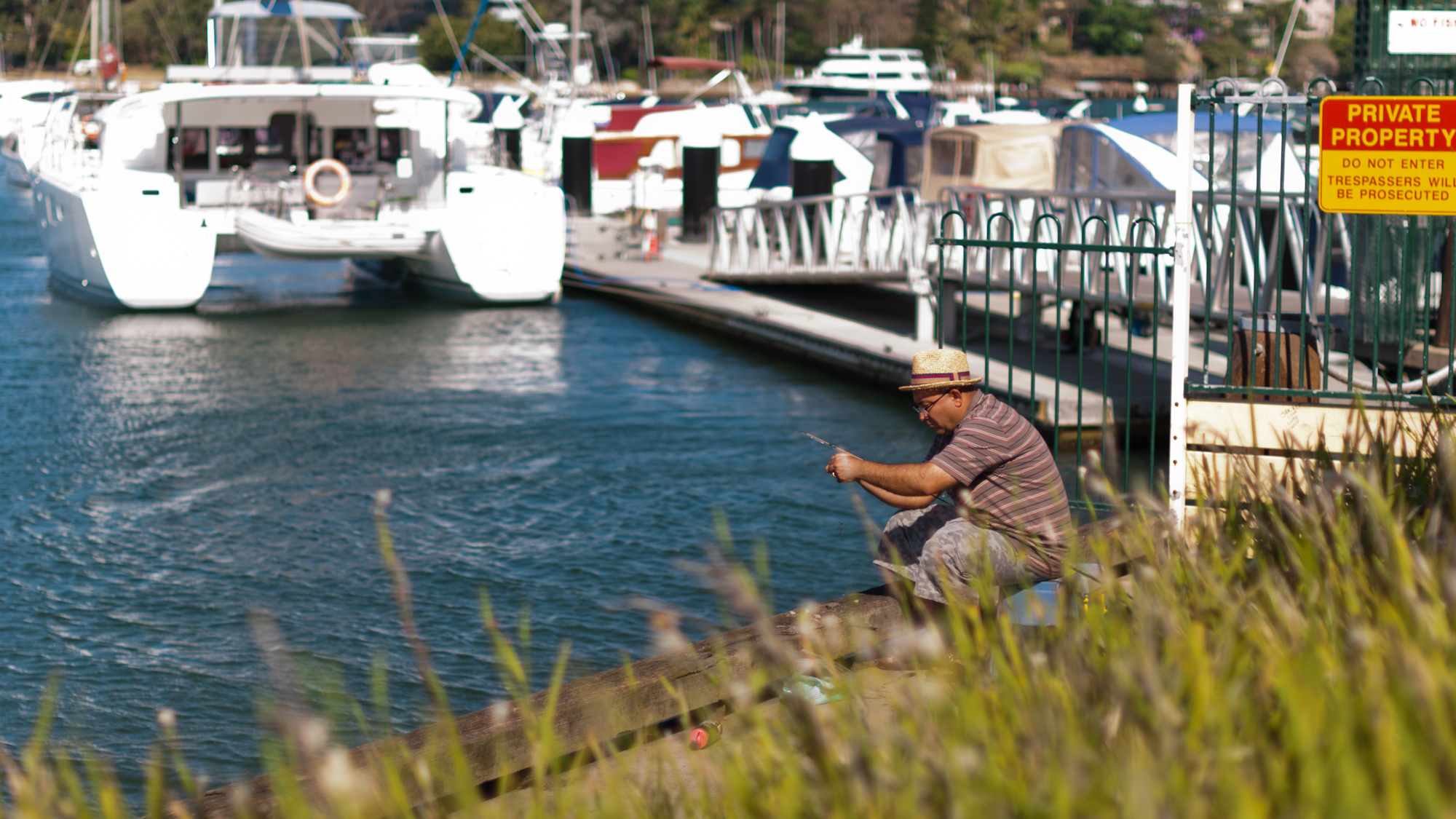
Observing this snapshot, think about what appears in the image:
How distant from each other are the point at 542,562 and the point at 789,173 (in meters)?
15.8

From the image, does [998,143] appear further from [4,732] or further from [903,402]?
[4,732]

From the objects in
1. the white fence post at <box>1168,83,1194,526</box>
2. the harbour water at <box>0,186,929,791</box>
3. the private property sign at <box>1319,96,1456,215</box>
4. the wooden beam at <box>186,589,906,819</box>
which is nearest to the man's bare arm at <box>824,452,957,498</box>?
the wooden beam at <box>186,589,906,819</box>

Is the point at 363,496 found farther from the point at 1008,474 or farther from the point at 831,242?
the point at 831,242

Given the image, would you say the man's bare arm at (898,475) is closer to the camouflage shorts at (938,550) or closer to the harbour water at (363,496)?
the camouflage shorts at (938,550)

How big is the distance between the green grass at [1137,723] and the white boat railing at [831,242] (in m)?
11.0

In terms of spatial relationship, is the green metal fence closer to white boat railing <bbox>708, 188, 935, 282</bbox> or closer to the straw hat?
white boat railing <bbox>708, 188, 935, 282</bbox>

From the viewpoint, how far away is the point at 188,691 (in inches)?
280

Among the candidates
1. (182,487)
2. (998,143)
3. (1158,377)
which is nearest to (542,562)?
(182,487)

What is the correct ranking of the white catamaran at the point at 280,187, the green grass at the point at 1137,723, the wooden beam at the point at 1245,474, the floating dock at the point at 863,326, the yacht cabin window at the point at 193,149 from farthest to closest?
the yacht cabin window at the point at 193,149 → the white catamaran at the point at 280,187 → the floating dock at the point at 863,326 → the wooden beam at the point at 1245,474 → the green grass at the point at 1137,723

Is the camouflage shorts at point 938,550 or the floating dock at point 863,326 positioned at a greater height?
the camouflage shorts at point 938,550

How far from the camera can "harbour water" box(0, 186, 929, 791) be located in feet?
24.7

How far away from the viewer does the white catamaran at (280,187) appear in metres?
18.6

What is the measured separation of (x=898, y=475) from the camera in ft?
16.4

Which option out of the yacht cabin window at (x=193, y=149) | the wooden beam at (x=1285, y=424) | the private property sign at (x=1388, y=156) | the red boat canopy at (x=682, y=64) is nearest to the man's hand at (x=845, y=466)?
the wooden beam at (x=1285, y=424)
